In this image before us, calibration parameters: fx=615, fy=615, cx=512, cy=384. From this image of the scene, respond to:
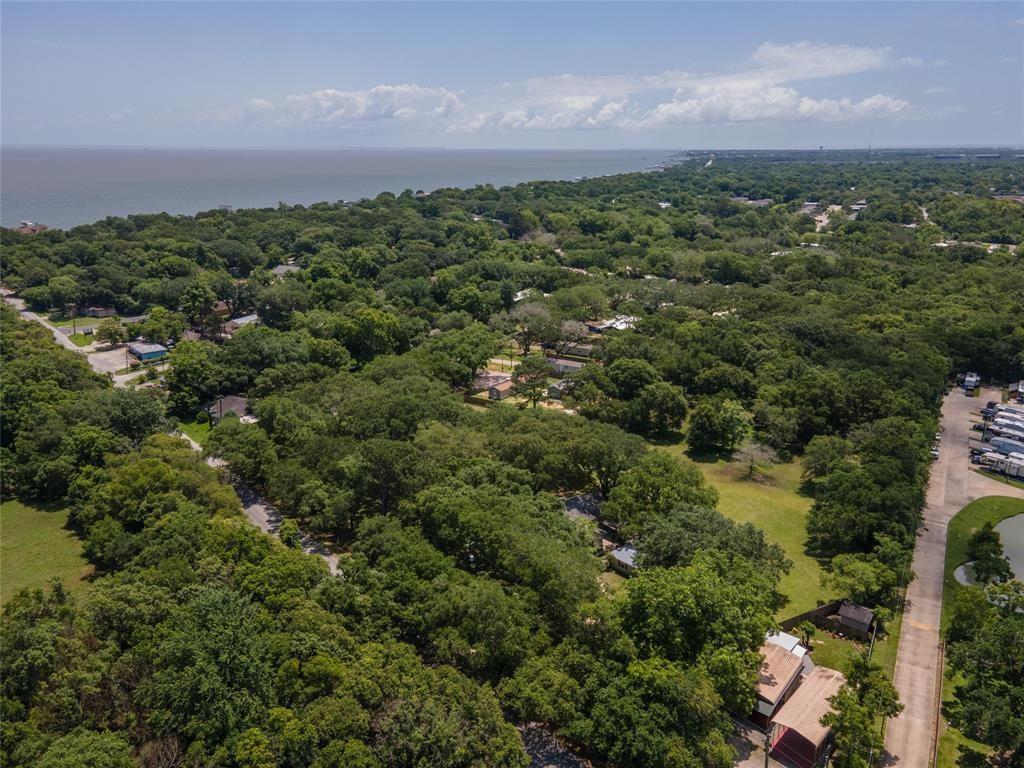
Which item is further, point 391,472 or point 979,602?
point 391,472

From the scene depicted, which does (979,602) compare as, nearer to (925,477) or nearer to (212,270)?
(925,477)

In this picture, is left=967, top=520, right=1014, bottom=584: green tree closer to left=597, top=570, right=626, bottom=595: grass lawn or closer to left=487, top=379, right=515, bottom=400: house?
left=597, top=570, right=626, bottom=595: grass lawn

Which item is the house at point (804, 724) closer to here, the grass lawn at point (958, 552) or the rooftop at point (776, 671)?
the rooftop at point (776, 671)

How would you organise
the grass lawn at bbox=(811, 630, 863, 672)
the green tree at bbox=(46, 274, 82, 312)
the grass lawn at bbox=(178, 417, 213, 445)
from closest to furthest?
the grass lawn at bbox=(811, 630, 863, 672)
the grass lawn at bbox=(178, 417, 213, 445)
the green tree at bbox=(46, 274, 82, 312)

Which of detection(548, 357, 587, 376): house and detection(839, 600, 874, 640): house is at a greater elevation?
detection(548, 357, 587, 376): house

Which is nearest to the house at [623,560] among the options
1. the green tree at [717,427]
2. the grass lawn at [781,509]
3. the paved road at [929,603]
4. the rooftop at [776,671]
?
the grass lawn at [781,509]

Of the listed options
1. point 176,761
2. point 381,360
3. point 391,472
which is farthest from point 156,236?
point 176,761

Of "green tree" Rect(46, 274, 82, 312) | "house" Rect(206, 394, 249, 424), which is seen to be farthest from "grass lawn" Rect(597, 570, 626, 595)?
"green tree" Rect(46, 274, 82, 312)

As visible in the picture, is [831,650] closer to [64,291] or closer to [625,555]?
[625,555]
